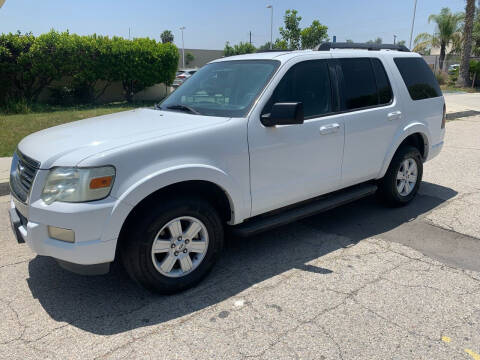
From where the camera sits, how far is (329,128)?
13.4 ft

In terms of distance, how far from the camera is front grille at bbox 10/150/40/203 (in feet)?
10.1

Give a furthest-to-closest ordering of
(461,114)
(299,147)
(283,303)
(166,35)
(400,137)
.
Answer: (166,35), (461,114), (400,137), (299,147), (283,303)

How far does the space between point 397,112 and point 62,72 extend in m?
14.6

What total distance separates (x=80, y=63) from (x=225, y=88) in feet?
46.2

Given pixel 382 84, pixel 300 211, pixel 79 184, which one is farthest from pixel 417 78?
pixel 79 184

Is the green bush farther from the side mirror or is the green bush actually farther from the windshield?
the side mirror

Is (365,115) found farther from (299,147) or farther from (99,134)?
(99,134)

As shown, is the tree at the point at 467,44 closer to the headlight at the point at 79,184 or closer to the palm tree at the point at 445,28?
the palm tree at the point at 445,28

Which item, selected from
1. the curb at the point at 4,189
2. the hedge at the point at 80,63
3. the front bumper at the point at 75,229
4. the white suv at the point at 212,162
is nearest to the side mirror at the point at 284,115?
the white suv at the point at 212,162

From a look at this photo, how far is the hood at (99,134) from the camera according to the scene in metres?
2.96

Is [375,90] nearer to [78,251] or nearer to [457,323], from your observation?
[457,323]

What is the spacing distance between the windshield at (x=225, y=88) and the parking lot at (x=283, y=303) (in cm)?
147

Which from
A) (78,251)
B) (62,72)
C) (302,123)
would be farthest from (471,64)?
(78,251)

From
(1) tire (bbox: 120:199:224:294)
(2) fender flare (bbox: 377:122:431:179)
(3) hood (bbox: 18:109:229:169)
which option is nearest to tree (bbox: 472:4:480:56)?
(2) fender flare (bbox: 377:122:431:179)
